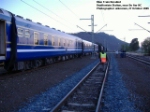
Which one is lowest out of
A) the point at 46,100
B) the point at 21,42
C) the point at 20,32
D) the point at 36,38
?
the point at 46,100

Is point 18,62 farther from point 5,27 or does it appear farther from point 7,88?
point 7,88

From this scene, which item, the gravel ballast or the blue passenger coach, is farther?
the blue passenger coach

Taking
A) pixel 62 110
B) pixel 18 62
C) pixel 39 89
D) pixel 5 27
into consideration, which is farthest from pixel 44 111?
pixel 18 62

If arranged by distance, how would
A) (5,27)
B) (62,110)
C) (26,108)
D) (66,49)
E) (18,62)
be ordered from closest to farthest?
1. (62,110)
2. (26,108)
3. (5,27)
4. (18,62)
5. (66,49)

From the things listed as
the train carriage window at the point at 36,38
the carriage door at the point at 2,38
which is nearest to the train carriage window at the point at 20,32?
the carriage door at the point at 2,38

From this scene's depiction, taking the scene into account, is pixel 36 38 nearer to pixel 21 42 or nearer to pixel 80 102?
pixel 21 42

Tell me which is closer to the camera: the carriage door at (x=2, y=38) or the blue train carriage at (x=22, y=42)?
the carriage door at (x=2, y=38)

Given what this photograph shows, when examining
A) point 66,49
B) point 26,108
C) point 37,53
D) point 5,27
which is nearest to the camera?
point 26,108

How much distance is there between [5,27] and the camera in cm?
1134

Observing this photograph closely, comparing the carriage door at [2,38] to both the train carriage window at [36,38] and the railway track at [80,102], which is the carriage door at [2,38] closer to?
the train carriage window at [36,38]

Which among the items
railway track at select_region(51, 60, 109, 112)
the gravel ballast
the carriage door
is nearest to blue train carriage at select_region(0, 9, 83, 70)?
the carriage door

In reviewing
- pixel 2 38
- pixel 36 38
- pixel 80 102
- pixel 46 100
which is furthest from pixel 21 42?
pixel 80 102

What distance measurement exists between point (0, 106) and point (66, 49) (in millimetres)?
20176

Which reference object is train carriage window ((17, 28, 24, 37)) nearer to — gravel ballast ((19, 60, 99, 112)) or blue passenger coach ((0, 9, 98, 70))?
blue passenger coach ((0, 9, 98, 70))
